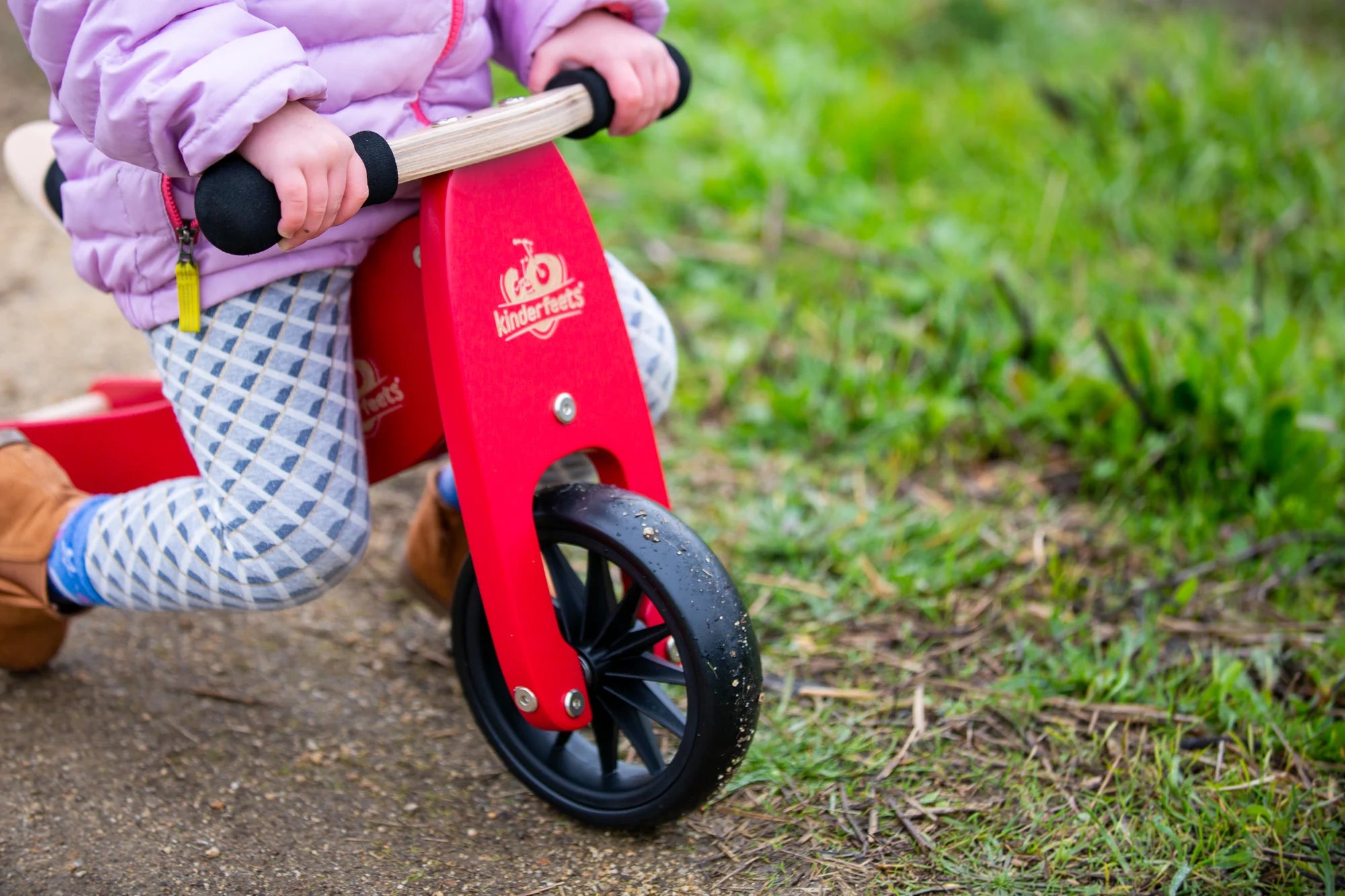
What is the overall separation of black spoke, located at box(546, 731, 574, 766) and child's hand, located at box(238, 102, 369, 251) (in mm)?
677

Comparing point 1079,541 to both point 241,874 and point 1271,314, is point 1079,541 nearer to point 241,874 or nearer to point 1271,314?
point 1271,314

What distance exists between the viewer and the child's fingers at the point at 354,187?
1.17m

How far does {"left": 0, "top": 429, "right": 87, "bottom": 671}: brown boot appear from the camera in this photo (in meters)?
1.52

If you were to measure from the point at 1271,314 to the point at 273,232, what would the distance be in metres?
2.27

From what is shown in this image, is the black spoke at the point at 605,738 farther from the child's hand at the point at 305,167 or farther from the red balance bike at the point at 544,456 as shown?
the child's hand at the point at 305,167

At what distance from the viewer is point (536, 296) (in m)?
1.34

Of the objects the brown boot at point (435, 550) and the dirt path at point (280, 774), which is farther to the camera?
the brown boot at point (435, 550)

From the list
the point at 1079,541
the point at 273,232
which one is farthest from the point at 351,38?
the point at 1079,541

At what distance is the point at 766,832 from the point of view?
142 cm

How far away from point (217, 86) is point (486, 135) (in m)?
0.28

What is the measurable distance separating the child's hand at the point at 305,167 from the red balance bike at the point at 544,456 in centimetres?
2

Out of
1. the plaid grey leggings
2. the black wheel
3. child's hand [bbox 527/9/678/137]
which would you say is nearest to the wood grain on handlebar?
child's hand [bbox 527/9/678/137]

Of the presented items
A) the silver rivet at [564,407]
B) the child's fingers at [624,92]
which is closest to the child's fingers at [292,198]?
the silver rivet at [564,407]

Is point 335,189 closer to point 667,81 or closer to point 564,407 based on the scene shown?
point 564,407
